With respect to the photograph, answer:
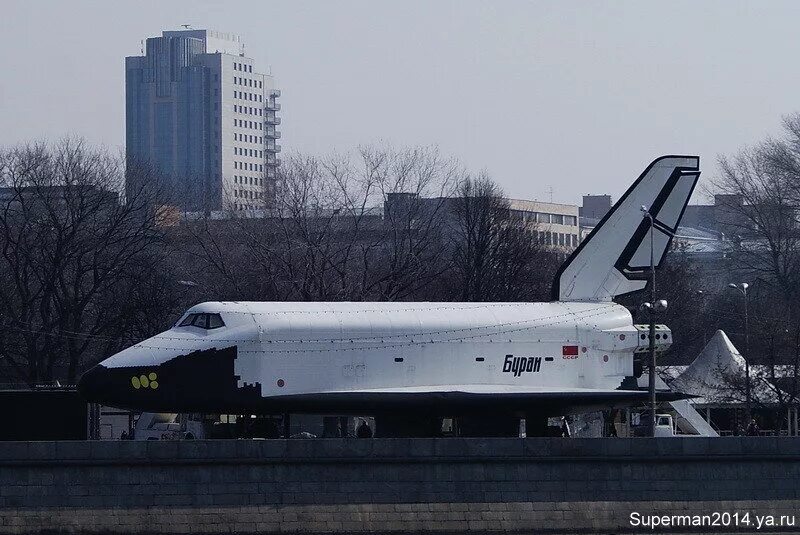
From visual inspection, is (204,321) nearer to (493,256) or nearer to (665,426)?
(665,426)

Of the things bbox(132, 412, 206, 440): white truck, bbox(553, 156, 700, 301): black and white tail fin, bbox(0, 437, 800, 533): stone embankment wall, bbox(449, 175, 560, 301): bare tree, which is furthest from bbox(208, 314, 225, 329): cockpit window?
bbox(449, 175, 560, 301): bare tree

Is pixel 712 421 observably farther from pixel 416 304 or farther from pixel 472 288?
pixel 416 304

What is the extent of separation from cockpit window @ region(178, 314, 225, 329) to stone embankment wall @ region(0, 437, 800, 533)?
5.11 meters

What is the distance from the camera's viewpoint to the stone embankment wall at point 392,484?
28.4 metres

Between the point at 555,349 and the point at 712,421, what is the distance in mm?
22716

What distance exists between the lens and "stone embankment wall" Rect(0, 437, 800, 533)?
1120 inches

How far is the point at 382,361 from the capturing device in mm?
34031

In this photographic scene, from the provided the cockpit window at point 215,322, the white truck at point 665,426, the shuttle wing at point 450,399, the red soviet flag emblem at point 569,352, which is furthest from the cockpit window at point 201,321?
the white truck at point 665,426

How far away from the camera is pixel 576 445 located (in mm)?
29438

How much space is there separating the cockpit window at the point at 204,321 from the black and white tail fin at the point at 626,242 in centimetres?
866

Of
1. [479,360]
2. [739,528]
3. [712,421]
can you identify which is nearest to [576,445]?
[739,528]

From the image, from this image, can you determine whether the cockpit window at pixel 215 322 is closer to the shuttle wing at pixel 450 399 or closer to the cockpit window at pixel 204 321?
the cockpit window at pixel 204 321

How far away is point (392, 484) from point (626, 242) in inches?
439

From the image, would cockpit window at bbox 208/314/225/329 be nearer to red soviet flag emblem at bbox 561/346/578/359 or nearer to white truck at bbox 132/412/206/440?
white truck at bbox 132/412/206/440
